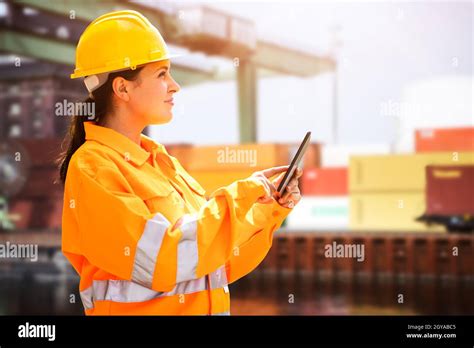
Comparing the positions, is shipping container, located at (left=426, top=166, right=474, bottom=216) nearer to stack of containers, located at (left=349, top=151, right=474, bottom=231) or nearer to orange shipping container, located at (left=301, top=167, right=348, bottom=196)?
stack of containers, located at (left=349, top=151, right=474, bottom=231)

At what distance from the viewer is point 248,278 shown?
17.5 m

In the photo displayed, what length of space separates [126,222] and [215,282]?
0.38 meters

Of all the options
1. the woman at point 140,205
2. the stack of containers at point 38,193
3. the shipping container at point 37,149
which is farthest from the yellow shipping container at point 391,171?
the woman at point 140,205

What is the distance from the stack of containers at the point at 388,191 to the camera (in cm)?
1842

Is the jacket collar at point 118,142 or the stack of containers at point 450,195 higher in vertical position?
the jacket collar at point 118,142

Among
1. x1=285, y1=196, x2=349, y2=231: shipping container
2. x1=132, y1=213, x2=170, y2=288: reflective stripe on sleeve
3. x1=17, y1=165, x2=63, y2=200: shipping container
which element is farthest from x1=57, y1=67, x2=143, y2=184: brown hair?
x1=17, y1=165, x2=63, y2=200: shipping container

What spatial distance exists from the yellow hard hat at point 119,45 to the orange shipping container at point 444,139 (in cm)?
1755

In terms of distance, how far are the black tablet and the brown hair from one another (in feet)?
1.65

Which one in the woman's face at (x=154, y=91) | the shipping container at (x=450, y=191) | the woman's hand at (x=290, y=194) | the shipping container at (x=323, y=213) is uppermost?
the woman's face at (x=154, y=91)

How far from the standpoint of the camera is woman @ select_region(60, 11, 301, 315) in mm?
1830

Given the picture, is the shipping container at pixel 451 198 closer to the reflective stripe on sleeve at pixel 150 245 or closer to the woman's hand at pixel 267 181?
the woman's hand at pixel 267 181
